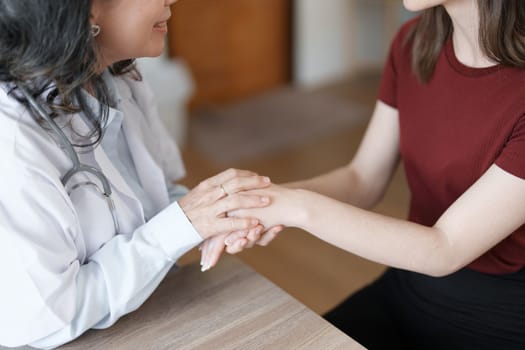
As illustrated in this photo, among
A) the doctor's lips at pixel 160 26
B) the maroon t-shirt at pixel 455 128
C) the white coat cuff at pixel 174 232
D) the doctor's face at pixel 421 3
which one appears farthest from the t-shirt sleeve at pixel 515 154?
the doctor's lips at pixel 160 26

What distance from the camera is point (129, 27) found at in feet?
3.48

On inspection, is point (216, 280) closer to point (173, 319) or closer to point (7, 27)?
point (173, 319)

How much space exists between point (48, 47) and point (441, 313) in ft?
3.18

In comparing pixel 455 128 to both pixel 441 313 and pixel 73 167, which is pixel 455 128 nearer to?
pixel 441 313

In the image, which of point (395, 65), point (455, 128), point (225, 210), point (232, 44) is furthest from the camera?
point (232, 44)

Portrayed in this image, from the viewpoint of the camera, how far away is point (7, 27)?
894 millimetres

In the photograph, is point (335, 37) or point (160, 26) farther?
point (335, 37)

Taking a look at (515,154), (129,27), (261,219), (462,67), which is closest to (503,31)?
(462,67)

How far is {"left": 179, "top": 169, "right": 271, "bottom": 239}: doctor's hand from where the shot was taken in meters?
1.12

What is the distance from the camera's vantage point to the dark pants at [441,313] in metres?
1.25

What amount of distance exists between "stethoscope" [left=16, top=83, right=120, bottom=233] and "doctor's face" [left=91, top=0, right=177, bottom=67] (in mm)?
171

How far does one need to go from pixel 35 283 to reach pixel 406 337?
0.85 metres

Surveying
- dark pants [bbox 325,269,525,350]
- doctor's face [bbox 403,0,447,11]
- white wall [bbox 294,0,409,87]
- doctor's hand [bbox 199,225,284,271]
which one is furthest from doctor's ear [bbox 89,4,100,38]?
white wall [bbox 294,0,409,87]

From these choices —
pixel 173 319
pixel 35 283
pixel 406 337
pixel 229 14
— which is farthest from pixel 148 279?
pixel 229 14
